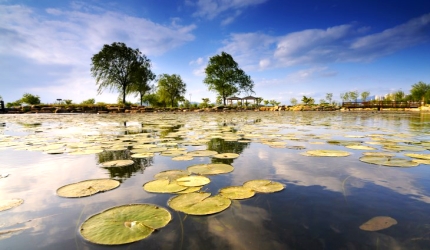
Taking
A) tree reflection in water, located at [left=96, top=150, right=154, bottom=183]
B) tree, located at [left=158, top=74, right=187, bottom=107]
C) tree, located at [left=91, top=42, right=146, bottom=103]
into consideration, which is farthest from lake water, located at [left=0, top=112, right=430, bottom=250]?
tree, located at [left=158, top=74, right=187, bottom=107]

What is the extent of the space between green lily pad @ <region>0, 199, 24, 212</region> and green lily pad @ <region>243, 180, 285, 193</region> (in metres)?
1.77

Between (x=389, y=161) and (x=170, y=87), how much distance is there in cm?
4553

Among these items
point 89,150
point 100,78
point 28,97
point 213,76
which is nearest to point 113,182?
point 89,150

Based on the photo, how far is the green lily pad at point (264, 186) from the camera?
5.90 ft

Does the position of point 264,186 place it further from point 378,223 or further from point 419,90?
point 419,90

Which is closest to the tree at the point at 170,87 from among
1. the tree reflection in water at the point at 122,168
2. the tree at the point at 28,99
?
the tree at the point at 28,99

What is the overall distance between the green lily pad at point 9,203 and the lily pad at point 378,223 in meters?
2.34

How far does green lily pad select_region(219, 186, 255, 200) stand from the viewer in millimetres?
1666

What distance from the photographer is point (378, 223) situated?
128cm

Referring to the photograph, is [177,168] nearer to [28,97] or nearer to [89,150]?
[89,150]

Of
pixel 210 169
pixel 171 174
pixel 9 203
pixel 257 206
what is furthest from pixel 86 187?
pixel 257 206

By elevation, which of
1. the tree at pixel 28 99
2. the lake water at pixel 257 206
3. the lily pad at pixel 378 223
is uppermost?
the tree at pixel 28 99

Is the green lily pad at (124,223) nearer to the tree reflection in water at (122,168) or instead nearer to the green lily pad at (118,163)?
the tree reflection in water at (122,168)

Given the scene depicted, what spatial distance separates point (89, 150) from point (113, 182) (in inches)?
70.0
